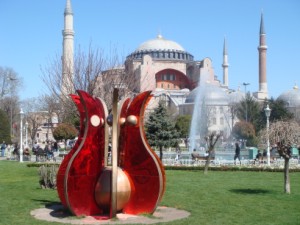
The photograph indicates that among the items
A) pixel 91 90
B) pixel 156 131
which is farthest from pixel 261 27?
pixel 91 90

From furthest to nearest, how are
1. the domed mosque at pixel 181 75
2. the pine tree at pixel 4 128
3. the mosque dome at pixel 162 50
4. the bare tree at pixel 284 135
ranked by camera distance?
the mosque dome at pixel 162 50 < the domed mosque at pixel 181 75 < the pine tree at pixel 4 128 < the bare tree at pixel 284 135

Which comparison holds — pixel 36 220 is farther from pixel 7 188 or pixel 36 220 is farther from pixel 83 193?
pixel 7 188

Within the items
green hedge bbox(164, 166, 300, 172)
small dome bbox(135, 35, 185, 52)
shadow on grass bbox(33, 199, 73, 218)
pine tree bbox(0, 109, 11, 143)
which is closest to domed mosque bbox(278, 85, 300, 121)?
small dome bbox(135, 35, 185, 52)

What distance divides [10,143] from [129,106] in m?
33.8

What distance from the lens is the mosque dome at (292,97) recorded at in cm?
6812

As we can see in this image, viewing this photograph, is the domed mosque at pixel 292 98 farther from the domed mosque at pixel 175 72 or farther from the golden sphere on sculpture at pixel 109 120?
the golden sphere on sculpture at pixel 109 120

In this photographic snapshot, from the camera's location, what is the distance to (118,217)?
8.48m

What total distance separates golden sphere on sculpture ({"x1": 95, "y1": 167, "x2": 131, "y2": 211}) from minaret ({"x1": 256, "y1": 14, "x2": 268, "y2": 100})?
6503 cm

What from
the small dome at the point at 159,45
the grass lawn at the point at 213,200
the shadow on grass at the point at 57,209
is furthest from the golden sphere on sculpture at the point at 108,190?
the small dome at the point at 159,45

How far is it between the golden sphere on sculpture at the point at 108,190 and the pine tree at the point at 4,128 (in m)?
30.2

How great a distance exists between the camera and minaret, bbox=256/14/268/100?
7081 cm

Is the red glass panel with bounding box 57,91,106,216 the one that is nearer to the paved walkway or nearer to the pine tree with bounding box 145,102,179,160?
the paved walkway

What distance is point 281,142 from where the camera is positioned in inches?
464

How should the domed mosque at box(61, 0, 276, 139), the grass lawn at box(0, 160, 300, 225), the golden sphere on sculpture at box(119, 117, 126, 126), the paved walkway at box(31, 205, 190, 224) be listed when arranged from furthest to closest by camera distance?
1. the domed mosque at box(61, 0, 276, 139)
2. the golden sphere on sculpture at box(119, 117, 126, 126)
3. the grass lawn at box(0, 160, 300, 225)
4. the paved walkway at box(31, 205, 190, 224)
